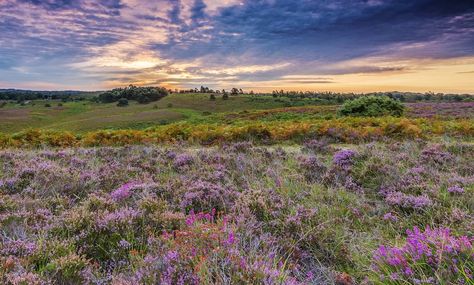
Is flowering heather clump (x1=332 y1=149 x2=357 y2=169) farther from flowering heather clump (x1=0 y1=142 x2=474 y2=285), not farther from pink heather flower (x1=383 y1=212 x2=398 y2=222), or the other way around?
pink heather flower (x1=383 y1=212 x2=398 y2=222)

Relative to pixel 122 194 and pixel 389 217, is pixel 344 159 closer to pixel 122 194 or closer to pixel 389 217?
pixel 389 217

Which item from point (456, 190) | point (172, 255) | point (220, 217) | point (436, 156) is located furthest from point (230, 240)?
point (436, 156)

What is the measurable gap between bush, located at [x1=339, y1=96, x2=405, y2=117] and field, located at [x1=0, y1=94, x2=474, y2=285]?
24104mm

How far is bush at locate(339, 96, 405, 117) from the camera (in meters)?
33.0

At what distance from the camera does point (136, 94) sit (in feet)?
375

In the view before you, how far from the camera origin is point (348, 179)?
269 inches

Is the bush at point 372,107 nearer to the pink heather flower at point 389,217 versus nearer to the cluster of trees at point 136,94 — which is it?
the pink heather flower at point 389,217

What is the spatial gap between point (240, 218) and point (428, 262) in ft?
6.90

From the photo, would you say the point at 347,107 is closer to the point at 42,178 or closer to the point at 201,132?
the point at 201,132

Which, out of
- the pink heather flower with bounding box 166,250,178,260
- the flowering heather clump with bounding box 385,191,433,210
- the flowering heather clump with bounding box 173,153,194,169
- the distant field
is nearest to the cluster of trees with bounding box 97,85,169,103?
the distant field

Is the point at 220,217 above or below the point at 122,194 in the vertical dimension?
below

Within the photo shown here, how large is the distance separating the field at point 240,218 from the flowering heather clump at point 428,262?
0.5 inches

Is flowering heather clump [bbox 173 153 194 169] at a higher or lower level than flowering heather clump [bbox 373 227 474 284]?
lower

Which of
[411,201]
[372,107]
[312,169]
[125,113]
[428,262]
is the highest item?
[428,262]
